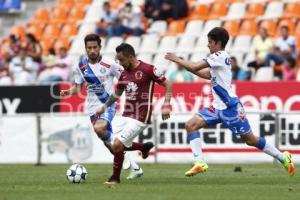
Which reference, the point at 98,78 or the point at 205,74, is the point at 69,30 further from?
the point at 205,74

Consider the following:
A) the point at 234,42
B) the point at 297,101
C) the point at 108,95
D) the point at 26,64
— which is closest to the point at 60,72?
the point at 26,64

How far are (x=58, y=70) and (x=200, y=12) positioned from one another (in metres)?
4.93

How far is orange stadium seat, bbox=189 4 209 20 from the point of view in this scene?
99.3ft

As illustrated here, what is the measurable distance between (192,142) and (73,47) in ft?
53.2

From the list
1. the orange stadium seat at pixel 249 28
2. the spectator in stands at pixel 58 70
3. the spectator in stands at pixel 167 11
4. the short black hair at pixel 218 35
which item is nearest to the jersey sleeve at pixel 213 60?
the short black hair at pixel 218 35

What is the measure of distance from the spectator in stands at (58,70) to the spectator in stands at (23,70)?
39cm

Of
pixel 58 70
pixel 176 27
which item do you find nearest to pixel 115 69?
pixel 58 70

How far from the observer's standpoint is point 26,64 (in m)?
29.7

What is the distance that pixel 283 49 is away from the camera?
2575 cm

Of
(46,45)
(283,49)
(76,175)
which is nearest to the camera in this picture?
(76,175)

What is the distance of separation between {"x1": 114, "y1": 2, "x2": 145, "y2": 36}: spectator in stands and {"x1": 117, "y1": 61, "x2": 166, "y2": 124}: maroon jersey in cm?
1463

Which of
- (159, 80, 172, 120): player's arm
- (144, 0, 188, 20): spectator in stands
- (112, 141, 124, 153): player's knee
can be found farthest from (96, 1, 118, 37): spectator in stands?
(112, 141, 124, 153): player's knee

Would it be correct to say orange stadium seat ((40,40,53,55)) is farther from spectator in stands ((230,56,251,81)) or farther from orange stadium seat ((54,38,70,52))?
spectator in stands ((230,56,251,81))

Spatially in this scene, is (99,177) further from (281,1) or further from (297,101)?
(281,1)
